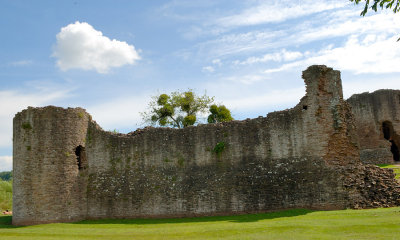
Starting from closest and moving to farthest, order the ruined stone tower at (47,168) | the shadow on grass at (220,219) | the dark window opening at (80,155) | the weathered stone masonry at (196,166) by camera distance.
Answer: the shadow on grass at (220,219), the weathered stone masonry at (196,166), the ruined stone tower at (47,168), the dark window opening at (80,155)

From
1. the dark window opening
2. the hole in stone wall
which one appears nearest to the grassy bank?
the dark window opening

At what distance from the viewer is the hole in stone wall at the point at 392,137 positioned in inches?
1292

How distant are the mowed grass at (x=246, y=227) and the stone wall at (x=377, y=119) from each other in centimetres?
1963

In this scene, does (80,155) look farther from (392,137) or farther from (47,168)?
(392,137)

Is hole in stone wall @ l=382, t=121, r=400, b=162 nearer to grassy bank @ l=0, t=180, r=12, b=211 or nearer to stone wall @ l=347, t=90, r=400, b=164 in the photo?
stone wall @ l=347, t=90, r=400, b=164

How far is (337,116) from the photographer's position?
54.9ft

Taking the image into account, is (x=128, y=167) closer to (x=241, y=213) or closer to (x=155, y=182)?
(x=155, y=182)

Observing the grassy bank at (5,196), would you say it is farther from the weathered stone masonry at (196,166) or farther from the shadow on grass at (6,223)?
the weathered stone masonry at (196,166)

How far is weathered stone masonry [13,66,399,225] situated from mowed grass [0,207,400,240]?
0.97 m

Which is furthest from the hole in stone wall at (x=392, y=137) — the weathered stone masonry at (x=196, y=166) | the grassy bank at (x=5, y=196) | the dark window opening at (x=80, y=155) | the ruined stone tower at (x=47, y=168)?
the grassy bank at (x=5, y=196)

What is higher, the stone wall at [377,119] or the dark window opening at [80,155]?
the stone wall at [377,119]

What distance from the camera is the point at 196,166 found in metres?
18.8

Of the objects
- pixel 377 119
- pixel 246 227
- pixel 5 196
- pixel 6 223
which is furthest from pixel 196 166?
pixel 377 119

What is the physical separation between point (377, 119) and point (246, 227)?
23.9 m
